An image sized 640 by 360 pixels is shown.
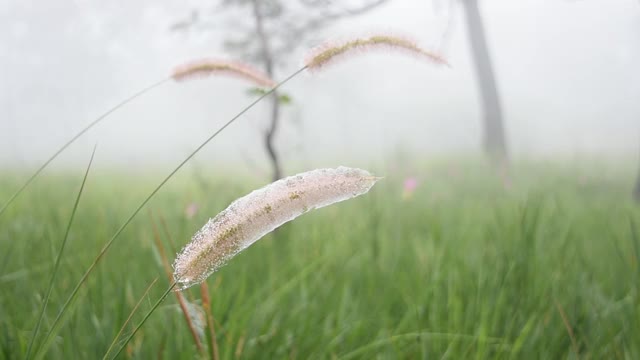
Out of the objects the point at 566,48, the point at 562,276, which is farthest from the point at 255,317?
the point at 566,48

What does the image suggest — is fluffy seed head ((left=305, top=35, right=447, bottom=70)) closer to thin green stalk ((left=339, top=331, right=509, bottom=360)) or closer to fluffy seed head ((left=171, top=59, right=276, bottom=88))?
fluffy seed head ((left=171, top=59, right=276, bottom=88))

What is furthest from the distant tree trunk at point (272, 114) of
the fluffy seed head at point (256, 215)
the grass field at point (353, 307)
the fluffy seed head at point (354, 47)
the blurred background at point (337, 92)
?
the blurred background at point (337, 92)

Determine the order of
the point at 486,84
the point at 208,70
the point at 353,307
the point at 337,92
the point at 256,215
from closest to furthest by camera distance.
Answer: the point at 256,215
the point at 208,70
the point at 353,307
the point at 486,84
the point at 337,92

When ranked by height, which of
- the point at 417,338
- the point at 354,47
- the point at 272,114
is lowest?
the point at 417,338

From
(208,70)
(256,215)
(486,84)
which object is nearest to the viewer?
(256,215)

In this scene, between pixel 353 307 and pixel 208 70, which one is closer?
pixel 208 70

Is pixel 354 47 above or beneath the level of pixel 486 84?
beneath

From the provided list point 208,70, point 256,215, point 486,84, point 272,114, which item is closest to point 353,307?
point 208,70

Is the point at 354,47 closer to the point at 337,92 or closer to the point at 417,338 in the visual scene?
the point at 417,338
